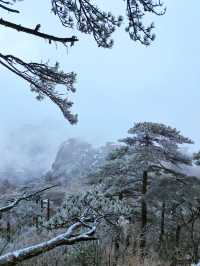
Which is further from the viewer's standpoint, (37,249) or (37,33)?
(37,33)

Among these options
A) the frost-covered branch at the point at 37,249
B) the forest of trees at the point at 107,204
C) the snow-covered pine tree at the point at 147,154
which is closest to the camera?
the frost-covered branch at the point at 37,249

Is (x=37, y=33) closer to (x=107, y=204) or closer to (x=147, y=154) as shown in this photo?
(x=107, y=204)

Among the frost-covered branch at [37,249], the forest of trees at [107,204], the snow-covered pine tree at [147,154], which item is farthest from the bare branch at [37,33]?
the snow-covered pine tree at [147,154]

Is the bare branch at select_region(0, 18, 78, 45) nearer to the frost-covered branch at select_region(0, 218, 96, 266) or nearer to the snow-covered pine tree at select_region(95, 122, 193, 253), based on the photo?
the frost-covered branch at select_region(0, 218, 96, 266)

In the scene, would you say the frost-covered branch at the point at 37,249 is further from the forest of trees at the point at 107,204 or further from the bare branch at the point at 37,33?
the bare branch at the point at 37,33

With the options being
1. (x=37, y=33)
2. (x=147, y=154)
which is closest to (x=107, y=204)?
(x=147, y=154)

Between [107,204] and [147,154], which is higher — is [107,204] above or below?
below

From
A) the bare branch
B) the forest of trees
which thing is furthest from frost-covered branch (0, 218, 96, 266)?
the bare branch

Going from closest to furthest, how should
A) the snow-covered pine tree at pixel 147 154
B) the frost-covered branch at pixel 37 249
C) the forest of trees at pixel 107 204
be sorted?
the frost-covered branch at pixel 37 249, the forest of trees at pixel 107 204, the snow-covered pine tree at pixel 147 154

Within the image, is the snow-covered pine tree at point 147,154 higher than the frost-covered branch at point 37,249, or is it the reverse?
the snow-covered pine tree at point 147,154

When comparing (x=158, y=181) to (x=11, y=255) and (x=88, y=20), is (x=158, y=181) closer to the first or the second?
(x=88, y=20)

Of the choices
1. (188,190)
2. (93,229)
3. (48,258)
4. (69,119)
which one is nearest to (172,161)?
(188,190)

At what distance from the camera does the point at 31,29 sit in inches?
216

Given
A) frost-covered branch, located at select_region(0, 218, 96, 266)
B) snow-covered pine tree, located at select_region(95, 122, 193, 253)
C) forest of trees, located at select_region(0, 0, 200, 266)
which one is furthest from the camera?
snow-covered pine tree, located at select_region(95, 122, 193, 253)
